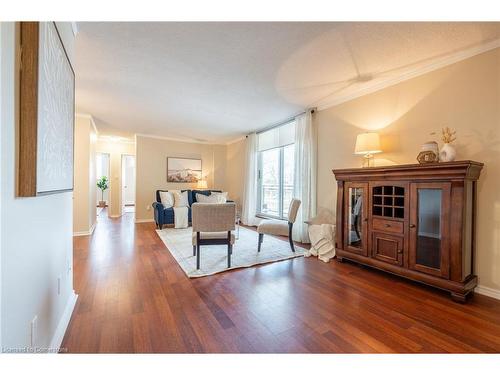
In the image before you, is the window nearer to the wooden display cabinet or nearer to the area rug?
the area rug

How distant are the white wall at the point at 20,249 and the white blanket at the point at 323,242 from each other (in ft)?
9.64

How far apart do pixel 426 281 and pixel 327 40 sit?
258cm

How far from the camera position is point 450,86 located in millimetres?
2400

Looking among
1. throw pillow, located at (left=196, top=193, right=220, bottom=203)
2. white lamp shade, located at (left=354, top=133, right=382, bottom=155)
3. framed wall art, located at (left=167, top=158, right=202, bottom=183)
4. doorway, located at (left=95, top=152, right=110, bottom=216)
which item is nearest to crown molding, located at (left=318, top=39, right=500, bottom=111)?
white lamp shade, located at (left=354, top=133, right=382, bottom=155)

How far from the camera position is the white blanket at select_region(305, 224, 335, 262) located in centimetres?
327

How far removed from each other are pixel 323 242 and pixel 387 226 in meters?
0.98

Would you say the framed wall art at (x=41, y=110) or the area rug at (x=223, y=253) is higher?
the framed wall art at (x=41, y=110)

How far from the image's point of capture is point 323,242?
11.0 ft

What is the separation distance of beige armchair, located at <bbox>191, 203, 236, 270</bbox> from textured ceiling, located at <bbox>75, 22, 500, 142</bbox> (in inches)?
65.7

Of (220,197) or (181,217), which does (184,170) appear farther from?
(181,217)

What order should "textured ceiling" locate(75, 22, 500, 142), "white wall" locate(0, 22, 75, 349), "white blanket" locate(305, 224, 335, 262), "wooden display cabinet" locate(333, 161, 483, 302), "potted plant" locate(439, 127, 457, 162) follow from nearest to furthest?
"white wall" locate(0, 22, 75, 349) < "textured ceiling" locate(75, 22, 500, 142) < "wooden display cabinet" locate(333, 161, 483, 302) < "potted plant" locate(439, 127, 457, 162) < "white blanket" locate(305, 224, 335, 262)

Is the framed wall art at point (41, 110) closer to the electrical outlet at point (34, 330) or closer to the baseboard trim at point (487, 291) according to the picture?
the electrical outlet at point (34, 330)

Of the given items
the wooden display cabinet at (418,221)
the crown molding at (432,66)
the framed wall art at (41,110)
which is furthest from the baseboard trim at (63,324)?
the crown molding at (432,66)

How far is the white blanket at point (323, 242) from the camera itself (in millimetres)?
3273
